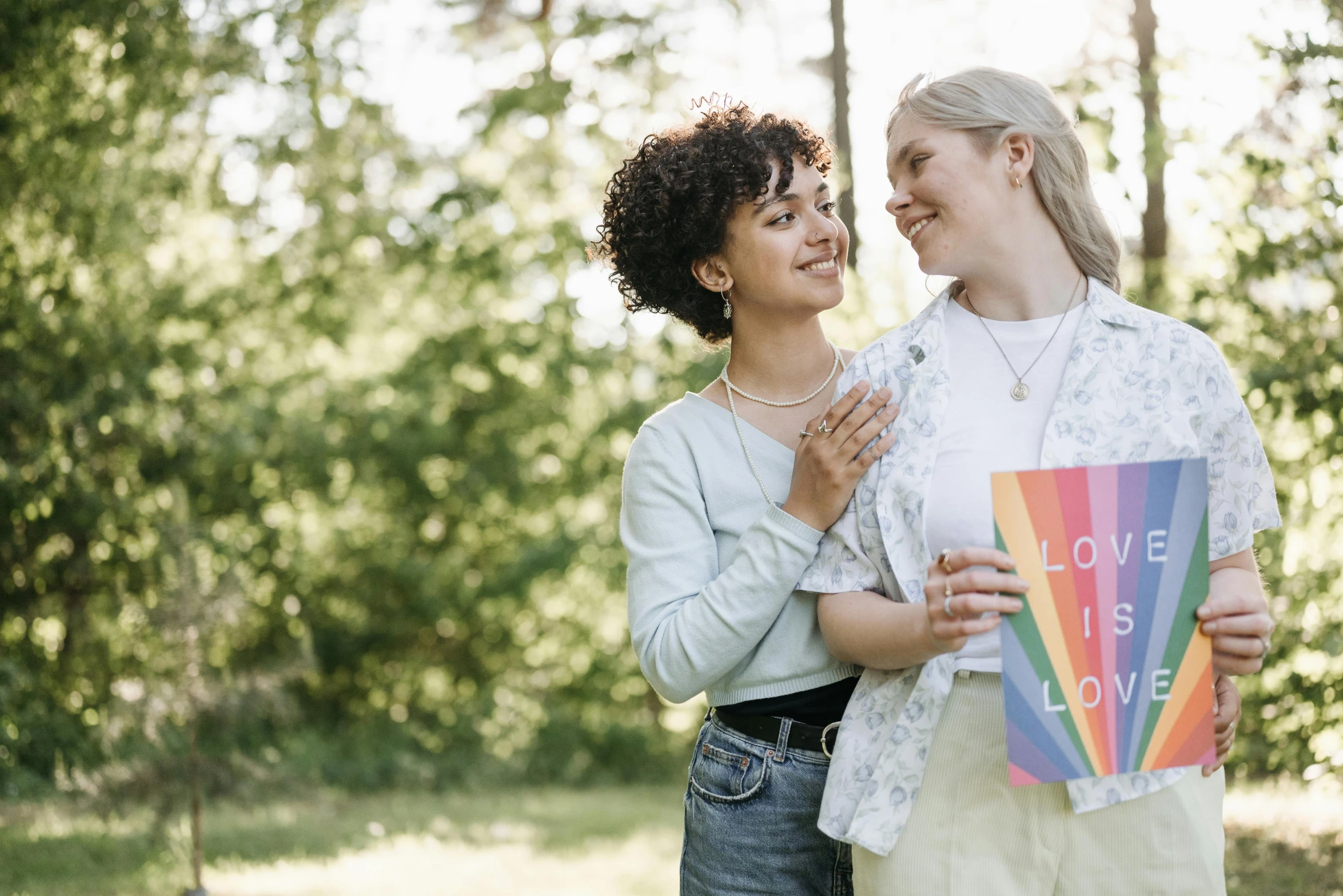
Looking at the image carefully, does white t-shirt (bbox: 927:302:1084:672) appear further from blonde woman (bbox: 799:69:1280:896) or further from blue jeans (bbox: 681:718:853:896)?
blue jeans (bbox: 681:718:853:896)

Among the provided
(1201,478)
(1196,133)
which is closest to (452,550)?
(1196,133)

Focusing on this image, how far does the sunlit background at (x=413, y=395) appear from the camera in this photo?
172 inches

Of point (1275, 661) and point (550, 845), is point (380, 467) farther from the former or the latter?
point (1275, 661)

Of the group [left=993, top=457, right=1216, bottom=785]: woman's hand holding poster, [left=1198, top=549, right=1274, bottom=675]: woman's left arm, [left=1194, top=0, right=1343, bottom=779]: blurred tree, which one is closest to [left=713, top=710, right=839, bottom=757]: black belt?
[left=993, top=457, right=1216, bottom=785]: woman's hand holding poster

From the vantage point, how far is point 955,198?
1.76 metres

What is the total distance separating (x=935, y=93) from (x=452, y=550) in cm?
807

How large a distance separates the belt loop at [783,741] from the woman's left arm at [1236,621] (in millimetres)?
693

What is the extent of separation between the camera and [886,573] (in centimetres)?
175

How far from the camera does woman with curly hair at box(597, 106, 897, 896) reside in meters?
1.87

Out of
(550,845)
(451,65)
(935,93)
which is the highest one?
(451,65)

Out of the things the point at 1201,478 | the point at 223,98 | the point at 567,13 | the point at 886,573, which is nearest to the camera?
the point at 1201,478

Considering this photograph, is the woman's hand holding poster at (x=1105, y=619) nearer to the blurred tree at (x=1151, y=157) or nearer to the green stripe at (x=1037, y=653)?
the green stripe at (x=1037, y=653)

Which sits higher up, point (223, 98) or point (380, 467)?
point (223, 98)

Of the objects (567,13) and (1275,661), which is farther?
(567,13)
